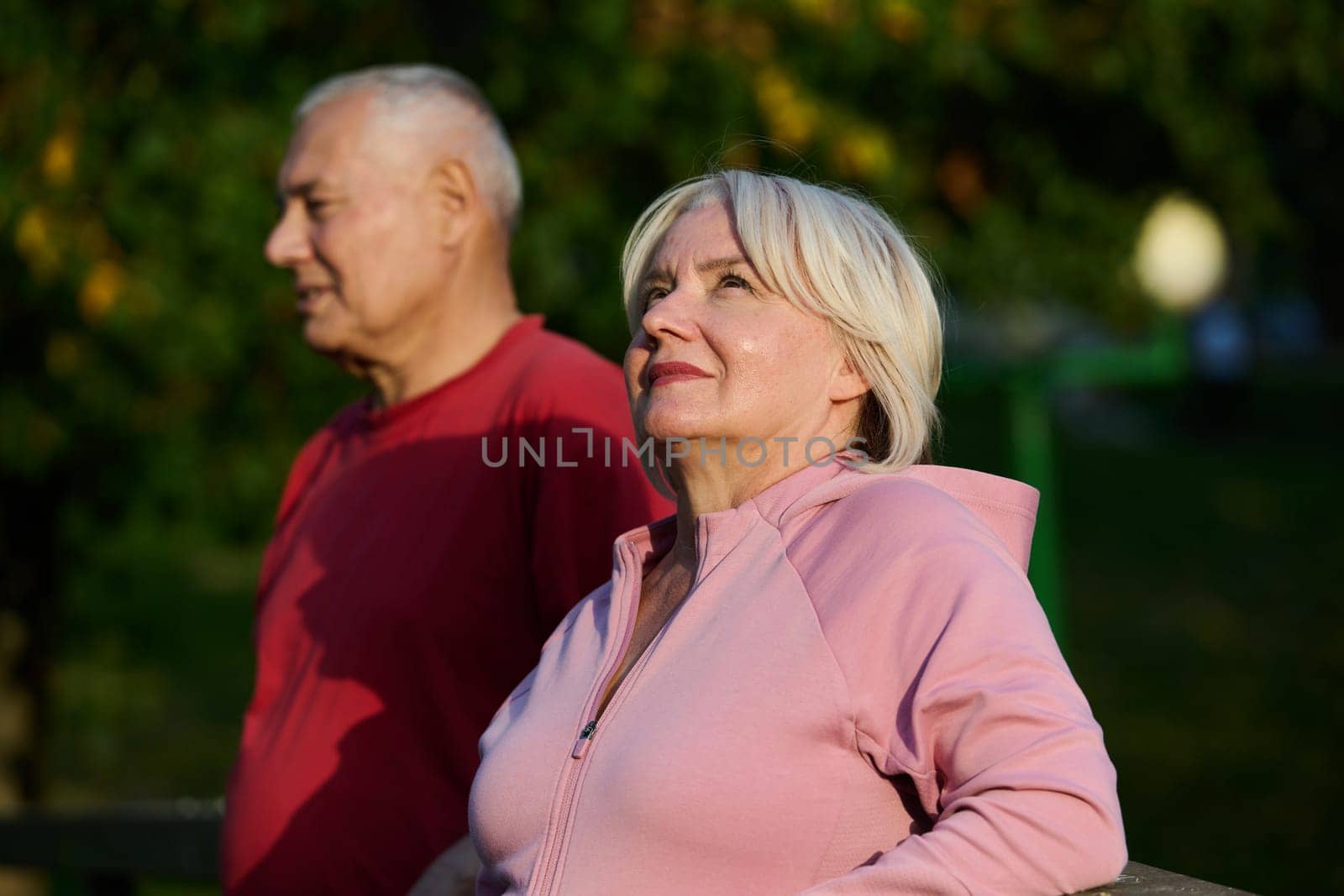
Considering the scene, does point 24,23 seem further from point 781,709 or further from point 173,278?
point 781,709

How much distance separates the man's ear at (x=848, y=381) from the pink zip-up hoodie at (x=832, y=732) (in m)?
0.10

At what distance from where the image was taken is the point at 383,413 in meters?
2.81

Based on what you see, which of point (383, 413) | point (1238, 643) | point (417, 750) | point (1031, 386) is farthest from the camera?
point (1238, 643)

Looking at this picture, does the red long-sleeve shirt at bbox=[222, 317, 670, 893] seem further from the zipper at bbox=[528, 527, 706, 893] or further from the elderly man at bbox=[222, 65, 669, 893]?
the zipper at bbox=[528, 527, 706, 893]

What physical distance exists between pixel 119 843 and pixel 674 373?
324 cm

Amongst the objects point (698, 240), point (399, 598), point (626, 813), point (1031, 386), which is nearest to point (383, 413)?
point (399, 598)

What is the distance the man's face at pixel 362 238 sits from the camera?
9.16 feet

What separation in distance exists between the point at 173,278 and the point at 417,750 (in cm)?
299

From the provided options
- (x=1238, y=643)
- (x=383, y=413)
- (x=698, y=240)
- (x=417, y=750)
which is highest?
(x=698, y=240)

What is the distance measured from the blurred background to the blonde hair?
198 centimetres

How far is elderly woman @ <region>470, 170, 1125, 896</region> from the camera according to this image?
1476mm

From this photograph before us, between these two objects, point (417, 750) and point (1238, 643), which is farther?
point (1238, 643)

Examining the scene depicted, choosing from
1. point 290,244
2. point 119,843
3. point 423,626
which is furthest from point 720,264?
point 119,843

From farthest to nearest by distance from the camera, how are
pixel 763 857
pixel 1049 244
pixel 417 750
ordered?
pixel 1049 244, pixel 417 750, pixel 763 857
